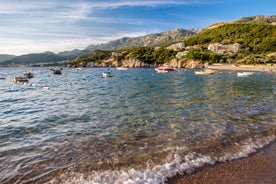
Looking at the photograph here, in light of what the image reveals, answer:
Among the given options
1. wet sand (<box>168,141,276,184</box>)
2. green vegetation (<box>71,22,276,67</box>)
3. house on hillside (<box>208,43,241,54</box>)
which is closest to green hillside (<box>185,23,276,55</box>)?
green vegetation (<box>71,22,276,67</box>)

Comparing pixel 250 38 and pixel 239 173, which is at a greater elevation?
pixel 250 38

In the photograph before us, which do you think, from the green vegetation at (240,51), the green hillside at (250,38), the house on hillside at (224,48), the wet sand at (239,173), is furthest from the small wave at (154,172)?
the house on hillside at (224,48)

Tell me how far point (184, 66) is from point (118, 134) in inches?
5194

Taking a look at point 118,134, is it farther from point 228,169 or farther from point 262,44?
point 262,44

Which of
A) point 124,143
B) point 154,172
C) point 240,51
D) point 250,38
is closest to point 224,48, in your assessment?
point 250,38

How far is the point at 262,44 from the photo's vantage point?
12838cm

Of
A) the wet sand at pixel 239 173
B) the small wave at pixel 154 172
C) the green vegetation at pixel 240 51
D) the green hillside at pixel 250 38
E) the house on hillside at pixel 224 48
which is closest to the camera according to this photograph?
the wet sand at pixel 239 173

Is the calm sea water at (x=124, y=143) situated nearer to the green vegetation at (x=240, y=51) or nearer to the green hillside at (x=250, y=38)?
the green vegetation at (x=240, y=51)

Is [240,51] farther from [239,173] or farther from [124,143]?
[239,173]

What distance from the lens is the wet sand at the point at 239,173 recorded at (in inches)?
246

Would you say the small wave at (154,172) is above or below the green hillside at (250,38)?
below

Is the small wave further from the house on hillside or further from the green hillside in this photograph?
the house on hillside

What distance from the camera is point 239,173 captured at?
669cm

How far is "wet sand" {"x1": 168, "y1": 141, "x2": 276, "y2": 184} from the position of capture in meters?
6.25
